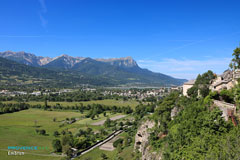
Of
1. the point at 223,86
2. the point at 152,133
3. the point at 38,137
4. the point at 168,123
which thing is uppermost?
the point at 223,86

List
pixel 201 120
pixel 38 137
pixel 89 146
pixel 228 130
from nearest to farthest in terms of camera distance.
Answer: pixel 228 130, pixel 201 120, pixel 89 146, pixel 38 137

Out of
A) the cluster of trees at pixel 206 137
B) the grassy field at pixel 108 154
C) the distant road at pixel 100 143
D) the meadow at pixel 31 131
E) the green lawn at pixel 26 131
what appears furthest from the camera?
the green lawn at pixel 26 131

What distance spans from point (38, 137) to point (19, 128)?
52.0 feet

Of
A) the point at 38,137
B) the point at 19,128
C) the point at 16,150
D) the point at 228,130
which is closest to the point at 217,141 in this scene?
the point at 228,130

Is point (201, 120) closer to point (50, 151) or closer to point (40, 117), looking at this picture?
point (50, 151)

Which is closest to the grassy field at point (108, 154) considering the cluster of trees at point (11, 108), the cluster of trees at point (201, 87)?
the cluster of trees at point (201, 87)

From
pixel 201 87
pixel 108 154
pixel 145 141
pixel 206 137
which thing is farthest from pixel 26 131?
pixel 206 137

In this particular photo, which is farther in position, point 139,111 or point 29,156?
point 139,111

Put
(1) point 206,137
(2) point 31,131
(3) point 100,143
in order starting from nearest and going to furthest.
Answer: (1) point 206,137 → (3) point 100,143 → (2) point 31,131

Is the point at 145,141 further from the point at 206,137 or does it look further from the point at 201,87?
the point at 206,137

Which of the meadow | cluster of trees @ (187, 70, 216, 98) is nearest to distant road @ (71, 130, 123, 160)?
the meadow

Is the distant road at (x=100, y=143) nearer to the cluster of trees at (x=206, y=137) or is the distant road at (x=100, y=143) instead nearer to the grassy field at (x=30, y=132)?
the grassy field at (x=30, y=132)

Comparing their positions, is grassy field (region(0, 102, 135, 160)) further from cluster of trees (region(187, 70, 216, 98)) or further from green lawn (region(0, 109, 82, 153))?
cluster of trees (region(187, 70, 216, 98))

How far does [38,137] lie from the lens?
6178cm
